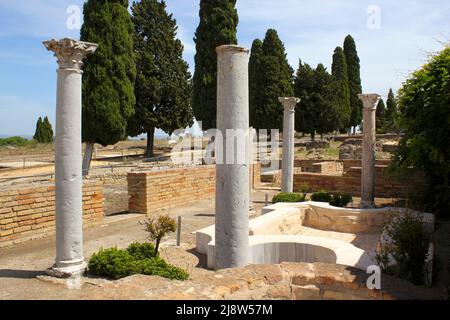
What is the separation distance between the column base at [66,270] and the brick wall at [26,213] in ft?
7.86

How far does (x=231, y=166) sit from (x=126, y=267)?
231 centimetres

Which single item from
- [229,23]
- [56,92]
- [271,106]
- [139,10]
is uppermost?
[139,10]

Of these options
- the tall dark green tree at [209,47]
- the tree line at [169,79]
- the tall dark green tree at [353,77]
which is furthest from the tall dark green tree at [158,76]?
the tall dark green tree at [353,77]

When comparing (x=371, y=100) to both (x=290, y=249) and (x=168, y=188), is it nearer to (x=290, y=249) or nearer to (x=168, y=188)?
(x=290, y=249)

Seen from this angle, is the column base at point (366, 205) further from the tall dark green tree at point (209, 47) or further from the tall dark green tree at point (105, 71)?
the tall dark green tree at point (209, 47)

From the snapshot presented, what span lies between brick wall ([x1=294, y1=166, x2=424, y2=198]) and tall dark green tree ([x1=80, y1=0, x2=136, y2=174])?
8567 mm

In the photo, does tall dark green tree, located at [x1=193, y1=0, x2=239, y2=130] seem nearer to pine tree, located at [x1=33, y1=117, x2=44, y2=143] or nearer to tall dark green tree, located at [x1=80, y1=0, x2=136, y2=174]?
tall dark green tree, located at [x1=80, y1=0, x2=136, y2=174]

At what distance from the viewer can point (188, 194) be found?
45.2ft

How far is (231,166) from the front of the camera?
18.8ft

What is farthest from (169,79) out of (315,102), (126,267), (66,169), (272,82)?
(126,267)

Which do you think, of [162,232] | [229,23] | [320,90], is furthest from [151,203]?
[320,90]

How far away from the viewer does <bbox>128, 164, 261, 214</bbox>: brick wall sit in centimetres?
1177

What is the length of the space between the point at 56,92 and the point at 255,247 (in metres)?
4.38
